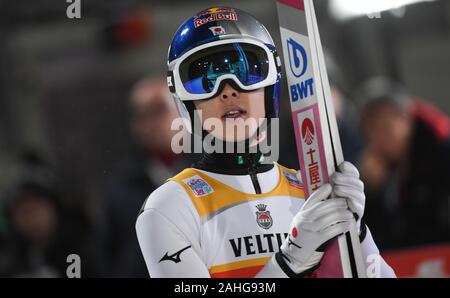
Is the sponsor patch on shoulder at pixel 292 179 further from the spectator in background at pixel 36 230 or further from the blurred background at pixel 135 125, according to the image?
the spectator in background at pixel 36 230

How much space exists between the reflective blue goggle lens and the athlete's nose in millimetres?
26

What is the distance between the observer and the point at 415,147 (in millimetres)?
3879

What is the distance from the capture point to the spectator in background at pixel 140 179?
2369 mm

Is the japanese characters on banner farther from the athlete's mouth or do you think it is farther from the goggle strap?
the goggle strap

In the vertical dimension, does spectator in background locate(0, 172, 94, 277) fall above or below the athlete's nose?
below

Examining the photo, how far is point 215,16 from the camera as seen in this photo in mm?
1979

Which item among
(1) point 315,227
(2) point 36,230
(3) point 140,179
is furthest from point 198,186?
(2) point 36,230

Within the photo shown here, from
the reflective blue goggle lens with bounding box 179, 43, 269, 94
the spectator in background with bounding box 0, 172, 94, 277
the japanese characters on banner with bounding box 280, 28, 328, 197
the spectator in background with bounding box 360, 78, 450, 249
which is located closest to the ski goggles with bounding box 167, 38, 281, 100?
the reflective blue goggle lens with bounding box 179, 43, 269, 94

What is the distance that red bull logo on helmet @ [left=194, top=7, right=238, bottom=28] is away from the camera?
6.47 ft

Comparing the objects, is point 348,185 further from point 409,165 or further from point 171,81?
point 409,165

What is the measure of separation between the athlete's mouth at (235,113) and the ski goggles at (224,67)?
0.17 feet

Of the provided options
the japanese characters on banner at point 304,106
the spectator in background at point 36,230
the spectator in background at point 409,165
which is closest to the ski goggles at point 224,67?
the japanese characters on banner at point 304,106
